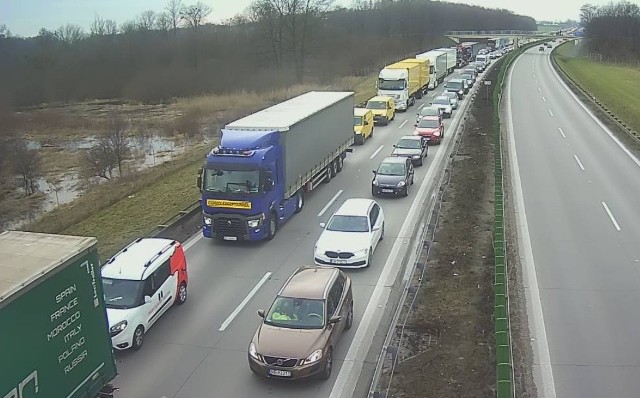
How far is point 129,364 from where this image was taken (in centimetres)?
1270

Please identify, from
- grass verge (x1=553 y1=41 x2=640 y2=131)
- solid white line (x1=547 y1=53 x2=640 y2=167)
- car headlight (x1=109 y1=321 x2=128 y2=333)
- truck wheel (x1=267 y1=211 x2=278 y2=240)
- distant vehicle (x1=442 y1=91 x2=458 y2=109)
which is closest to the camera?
car headlight (x1=109 y1=321 x2=128 y2=333)

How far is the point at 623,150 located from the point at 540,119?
10894mm

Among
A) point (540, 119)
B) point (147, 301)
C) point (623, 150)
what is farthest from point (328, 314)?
point (540, 119)

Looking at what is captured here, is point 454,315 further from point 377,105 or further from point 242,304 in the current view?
point 377,105

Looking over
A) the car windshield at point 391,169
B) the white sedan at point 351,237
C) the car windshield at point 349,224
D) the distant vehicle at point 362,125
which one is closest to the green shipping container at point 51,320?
the white sedan at point 351,237

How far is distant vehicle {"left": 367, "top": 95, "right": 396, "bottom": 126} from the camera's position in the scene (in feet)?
136

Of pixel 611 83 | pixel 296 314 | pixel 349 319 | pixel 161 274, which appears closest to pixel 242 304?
pixel 161 274

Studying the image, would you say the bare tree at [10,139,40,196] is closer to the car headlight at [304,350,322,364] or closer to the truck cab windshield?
the truck cab windshield

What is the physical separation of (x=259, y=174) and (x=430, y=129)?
18471 millimetres

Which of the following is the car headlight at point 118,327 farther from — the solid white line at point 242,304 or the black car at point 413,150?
the black car at point 413,150

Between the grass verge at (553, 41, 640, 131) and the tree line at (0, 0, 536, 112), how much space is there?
2672 centimetres

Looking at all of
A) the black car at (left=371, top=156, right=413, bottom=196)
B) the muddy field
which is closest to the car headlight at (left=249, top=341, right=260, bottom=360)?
the muddy field

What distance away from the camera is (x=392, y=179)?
A: 79.2 feet

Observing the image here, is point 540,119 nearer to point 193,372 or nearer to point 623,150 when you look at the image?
point 623,150
